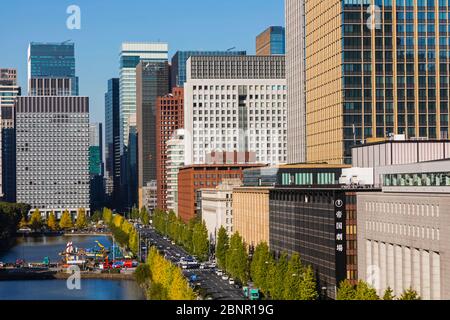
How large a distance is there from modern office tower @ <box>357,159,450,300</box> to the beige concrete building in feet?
109

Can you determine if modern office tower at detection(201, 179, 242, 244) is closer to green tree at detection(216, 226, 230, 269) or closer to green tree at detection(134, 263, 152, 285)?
green tree at detection(216, 226, 230, 269)

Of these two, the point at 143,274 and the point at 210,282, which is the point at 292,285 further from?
the point at 143,274

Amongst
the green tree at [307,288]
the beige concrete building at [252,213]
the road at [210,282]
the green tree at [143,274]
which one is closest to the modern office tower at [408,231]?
the green tree at [307,288]

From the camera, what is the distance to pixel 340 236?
281ft

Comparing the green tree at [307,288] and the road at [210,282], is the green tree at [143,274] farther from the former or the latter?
the green tree at [307,288]

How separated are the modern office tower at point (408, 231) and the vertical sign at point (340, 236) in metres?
1.34

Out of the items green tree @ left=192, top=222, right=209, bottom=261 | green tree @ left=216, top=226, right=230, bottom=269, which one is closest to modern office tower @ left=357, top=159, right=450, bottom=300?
green tree @ left=216, top=226, right=230, bottom=269

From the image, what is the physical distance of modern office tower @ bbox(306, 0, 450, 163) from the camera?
123m

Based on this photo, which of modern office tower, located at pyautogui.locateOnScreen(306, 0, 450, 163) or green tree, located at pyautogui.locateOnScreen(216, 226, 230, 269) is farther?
green tree, located at pyautogui.locateOnScreen(216, 226, 230, 269)

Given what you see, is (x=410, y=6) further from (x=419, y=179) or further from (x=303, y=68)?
(x=419, y=179)

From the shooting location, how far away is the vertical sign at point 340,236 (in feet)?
278
